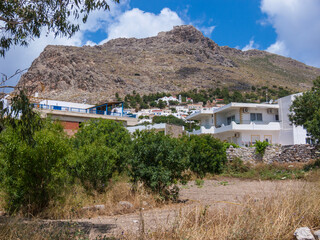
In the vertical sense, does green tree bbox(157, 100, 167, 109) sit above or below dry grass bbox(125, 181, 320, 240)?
above

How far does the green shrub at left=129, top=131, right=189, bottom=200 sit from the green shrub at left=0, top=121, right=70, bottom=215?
3062mm

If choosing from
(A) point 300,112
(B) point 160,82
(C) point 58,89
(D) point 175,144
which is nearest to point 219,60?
(B) point 160,82

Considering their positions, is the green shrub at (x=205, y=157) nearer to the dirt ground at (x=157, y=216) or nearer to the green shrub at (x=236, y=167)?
the green shrub at (x=236, y=167)

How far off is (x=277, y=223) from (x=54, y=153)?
6.52 m

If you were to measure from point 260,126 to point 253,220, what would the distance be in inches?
1009

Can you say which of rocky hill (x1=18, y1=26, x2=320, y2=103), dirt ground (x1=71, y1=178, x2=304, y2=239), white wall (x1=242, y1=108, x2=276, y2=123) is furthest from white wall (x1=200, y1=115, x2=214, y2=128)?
rocky hill (x1=18, y1=26, x2=320, y2=103)

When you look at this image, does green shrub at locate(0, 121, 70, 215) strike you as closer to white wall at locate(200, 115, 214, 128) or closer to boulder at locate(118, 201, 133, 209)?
boulder at locate(118, 201, 133, 209)

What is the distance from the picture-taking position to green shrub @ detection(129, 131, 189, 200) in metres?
10.9

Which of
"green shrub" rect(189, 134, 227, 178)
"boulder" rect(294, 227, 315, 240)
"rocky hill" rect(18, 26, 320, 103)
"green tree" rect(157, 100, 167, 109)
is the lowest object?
"boulder" rect(294, 227, 315, 240)

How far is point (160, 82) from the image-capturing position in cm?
11106

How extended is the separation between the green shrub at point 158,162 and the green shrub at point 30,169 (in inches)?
121

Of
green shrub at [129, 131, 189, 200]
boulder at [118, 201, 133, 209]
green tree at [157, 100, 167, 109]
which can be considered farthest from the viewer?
green tree at [157, 100, 167, 109]

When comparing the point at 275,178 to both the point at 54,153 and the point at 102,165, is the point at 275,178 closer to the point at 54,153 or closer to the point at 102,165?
the point at 102,165

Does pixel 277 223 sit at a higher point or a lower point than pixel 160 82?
lower
